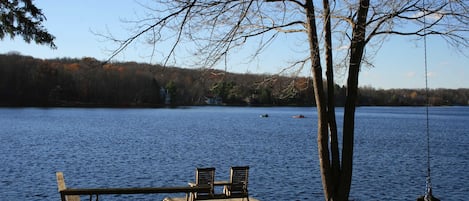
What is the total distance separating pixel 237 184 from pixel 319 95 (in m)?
5.55

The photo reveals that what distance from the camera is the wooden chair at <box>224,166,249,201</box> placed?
39.5 feet

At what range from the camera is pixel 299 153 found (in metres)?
32.3

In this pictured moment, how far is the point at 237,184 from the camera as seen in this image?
39.6ft

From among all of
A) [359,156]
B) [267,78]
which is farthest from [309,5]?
[359,156]

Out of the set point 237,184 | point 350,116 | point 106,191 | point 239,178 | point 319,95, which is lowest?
point 237,184

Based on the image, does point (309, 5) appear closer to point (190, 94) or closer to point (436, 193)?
point (436, 193)

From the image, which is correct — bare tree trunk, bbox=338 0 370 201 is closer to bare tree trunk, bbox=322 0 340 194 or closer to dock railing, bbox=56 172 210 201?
bare tree trunk, bbox=322 0 340 194

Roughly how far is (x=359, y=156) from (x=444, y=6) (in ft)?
84.8

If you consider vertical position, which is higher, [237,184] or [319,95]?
[319,95]

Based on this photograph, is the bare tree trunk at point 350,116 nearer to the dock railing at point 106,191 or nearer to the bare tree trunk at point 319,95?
the bare tree trunk at point 319,95

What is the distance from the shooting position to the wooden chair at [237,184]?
12.1 meters

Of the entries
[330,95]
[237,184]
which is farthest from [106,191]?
[237,184]

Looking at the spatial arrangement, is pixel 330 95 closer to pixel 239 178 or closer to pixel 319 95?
pixel 319 95

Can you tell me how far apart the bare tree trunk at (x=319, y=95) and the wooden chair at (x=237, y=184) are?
199 inches
